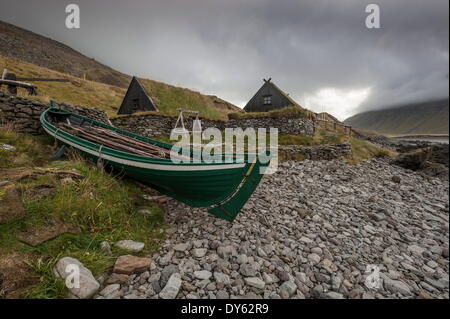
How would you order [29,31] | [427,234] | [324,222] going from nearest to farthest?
1. [324,222]
2. [427,234]
3. [29,31]

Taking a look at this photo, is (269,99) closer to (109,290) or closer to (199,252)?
(199,252)

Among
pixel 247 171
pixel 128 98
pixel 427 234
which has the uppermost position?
pixel 128 98

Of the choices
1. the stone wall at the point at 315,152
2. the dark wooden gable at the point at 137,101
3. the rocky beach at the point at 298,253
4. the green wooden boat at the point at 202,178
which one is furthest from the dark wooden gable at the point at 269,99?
the green wooden boat at the point at 202,178

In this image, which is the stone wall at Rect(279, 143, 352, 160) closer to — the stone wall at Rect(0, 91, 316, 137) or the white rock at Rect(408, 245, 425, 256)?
the stone wall at Rect(0, 91, 316, 137)

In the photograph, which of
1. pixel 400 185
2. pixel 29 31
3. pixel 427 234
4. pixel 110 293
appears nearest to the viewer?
pixel 110 293

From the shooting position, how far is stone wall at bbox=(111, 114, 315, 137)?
16203 mm

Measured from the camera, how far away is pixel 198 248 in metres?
3.89

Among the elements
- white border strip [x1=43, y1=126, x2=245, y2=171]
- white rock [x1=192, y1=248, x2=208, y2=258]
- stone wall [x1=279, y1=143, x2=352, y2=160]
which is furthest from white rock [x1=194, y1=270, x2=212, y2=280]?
stone wall [x1=279, y1=143, x2=352, y2=160]

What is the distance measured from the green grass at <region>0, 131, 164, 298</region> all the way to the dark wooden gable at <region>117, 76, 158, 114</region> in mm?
17248

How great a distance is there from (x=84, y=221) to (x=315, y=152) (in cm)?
1416
